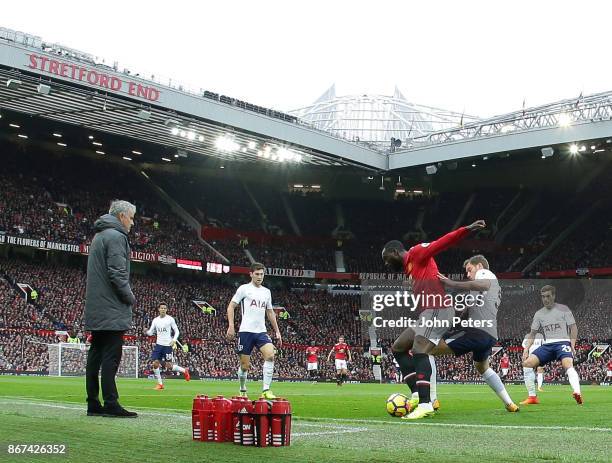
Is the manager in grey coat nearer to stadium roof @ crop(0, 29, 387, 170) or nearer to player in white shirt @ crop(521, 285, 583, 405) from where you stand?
player in white shirt @ crop(521, 285, 583, 405)

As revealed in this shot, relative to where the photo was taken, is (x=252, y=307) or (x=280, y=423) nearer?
(x=280, y=423)

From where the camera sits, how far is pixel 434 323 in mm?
9797

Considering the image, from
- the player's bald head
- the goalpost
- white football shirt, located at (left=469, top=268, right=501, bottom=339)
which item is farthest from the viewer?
the goalpost

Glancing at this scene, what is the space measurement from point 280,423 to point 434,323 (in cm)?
419

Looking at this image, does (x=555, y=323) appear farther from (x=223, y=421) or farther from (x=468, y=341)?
(x=223, y=421)

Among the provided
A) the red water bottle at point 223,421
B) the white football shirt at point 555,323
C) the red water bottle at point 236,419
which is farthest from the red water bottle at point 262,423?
the white football shirt at point 555,323

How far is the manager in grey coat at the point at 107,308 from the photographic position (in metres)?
8.52

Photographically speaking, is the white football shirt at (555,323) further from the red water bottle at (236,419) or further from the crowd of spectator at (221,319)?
the crowd of spectator at (221,319)

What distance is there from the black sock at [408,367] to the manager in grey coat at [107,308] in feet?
11.5

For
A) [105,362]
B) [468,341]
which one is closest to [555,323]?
[468,341]

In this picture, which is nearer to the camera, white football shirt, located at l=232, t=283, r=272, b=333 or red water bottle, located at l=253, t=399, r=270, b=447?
red water bottle, located at l=253, t=399, r=270, b=447

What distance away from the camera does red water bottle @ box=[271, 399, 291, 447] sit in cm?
599

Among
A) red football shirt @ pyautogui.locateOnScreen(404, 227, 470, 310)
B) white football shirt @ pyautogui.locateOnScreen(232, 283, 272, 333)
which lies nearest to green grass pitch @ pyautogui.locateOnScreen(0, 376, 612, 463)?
red football shirt @ pyautogui.locateOnScreen(404, 227, 470, 310)

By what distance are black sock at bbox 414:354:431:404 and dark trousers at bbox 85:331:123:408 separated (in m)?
3.63
